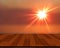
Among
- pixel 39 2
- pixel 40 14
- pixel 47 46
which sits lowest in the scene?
pixel 47 46

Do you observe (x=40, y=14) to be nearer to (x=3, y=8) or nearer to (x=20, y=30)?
(x=20, y=30)

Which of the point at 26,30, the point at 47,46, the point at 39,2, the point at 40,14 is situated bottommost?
the point at 47,46

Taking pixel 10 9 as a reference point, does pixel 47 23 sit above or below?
below

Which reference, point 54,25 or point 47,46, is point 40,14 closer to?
point 54,25

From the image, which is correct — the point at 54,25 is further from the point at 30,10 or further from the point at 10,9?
the point at 10,9

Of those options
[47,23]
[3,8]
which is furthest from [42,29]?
[3,8]

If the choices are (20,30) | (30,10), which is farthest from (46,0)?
(20,30)

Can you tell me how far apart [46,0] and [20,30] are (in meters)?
0.39

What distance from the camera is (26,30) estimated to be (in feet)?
3.48

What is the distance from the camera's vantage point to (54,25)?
3.50 feet

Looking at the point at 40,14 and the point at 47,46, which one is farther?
the point at 40,14

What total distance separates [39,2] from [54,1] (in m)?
0.15

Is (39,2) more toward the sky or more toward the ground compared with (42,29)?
more toward the sky

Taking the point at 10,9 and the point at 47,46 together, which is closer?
the point at 47,46
